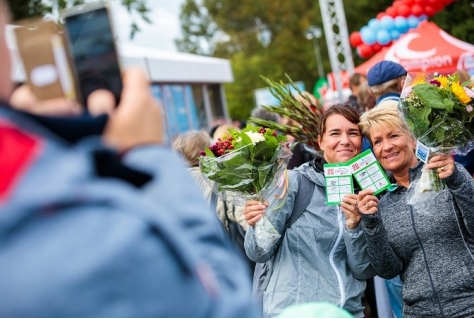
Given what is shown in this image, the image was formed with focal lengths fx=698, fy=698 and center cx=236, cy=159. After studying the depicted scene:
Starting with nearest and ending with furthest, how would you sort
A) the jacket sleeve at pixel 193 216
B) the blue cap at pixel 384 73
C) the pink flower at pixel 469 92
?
the jacket sleeve at pixel 193 216 < the pink flower at pixel 469 92 < the blue cap at pixel 384 73

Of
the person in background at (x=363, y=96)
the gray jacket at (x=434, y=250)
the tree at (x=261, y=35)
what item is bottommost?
the gray jacket at (x=434, y=250)

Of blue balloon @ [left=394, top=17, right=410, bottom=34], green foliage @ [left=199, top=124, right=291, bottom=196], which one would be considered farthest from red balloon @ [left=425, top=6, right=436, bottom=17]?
green foliage @ [left=199, top=124, right=291, bottom=196]

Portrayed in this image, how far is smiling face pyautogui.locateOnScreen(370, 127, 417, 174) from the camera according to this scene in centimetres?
371

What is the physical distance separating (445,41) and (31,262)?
36.4 ft

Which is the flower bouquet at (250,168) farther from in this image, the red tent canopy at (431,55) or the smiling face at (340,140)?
the red tent canopy at (431,55)

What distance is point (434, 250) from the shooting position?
3275mm

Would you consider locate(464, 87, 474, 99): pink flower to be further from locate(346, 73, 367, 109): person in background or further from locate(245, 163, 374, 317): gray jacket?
locate(346, 73, 367, 109): person in background

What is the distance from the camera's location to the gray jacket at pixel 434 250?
10.6 feet

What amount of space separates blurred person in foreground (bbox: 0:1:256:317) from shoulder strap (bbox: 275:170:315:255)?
8.43ft

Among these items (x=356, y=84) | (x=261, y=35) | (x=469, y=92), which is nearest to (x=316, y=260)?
(x=469, y=92)

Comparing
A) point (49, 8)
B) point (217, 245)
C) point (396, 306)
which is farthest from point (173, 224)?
point (49, 8)

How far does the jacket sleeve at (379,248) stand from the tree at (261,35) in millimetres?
29400

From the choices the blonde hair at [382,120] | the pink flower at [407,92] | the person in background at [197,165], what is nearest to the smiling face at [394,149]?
the blonde hair at [382,120]

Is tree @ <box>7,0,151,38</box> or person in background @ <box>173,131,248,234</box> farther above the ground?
tree @ <box>7,0,151,38</box>
